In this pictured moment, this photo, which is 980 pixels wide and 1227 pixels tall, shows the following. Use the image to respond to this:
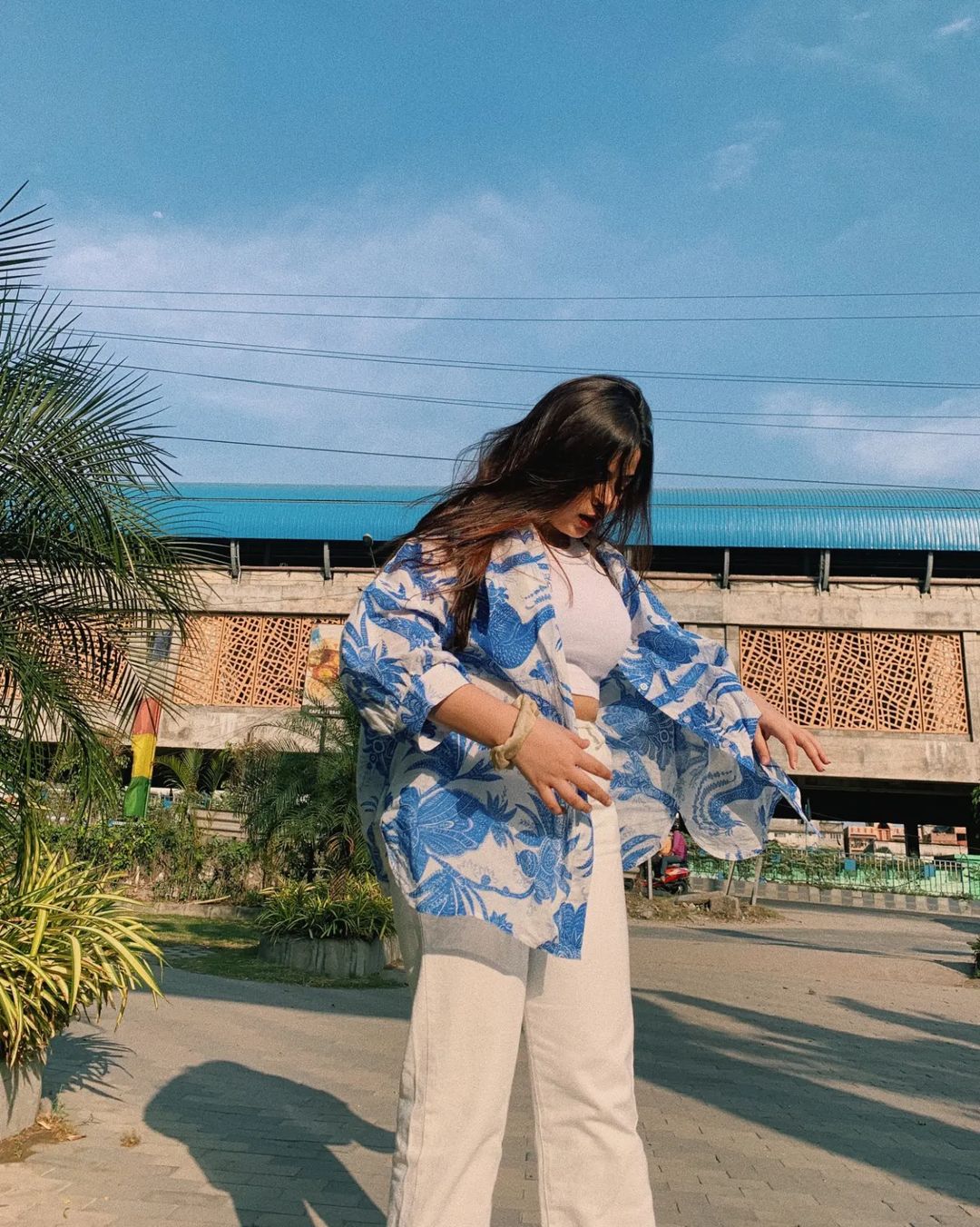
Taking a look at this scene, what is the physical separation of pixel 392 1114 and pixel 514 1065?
8.27 feet

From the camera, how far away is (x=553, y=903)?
1759 mm

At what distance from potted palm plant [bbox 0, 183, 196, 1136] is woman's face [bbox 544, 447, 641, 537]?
2553 mm

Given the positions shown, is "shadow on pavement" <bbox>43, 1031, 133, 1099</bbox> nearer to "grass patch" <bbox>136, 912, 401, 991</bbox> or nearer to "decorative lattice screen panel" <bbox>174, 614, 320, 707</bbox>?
"grass patch" <bbox>136, 912, 401, 991</bbox>

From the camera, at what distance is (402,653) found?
5.69 ft

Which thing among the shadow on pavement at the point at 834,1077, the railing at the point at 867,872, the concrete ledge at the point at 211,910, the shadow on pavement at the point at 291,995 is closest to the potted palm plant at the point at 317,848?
the shadow on pavement at the point at 291,995

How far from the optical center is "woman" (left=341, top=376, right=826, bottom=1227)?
167 centimetres

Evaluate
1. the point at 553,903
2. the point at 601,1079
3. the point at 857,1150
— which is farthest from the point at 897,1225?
the point at 553,903

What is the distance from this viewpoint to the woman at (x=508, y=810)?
1672 mm

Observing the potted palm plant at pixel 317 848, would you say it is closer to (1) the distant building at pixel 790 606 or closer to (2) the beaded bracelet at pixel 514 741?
(2) the beaded bracelet at pixel 514 741

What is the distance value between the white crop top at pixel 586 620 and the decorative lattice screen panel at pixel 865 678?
2193cm

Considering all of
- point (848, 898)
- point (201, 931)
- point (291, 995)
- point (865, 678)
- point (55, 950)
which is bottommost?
point (848, 898)

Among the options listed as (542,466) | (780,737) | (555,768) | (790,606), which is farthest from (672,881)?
(555,768)

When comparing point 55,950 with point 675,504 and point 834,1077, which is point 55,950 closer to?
point 834,1077

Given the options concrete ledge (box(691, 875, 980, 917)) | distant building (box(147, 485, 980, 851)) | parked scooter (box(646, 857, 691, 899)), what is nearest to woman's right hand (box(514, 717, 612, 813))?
parked scooter (box(646, 857, 691, 899))
